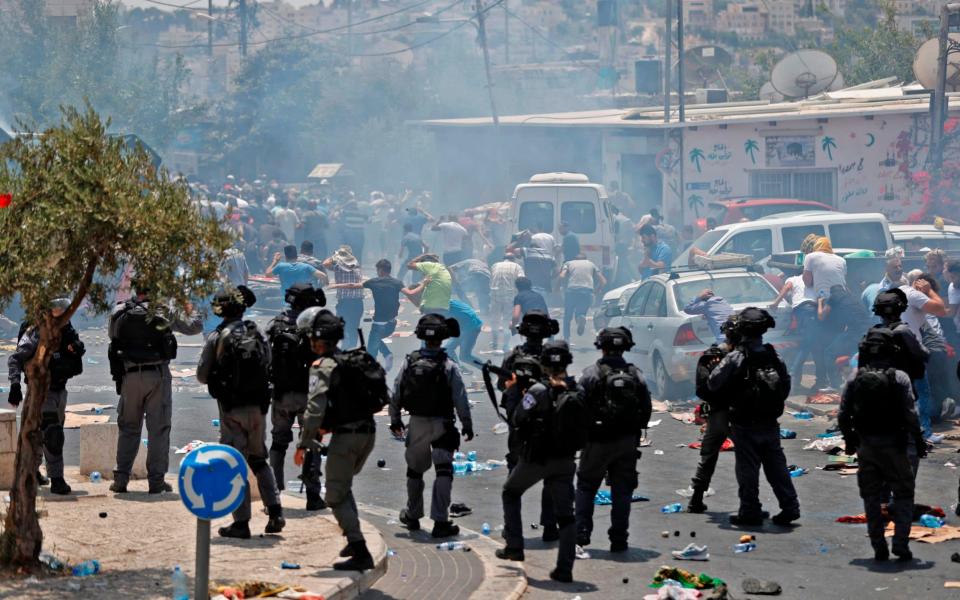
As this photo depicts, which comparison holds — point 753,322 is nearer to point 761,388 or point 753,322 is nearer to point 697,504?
point 761,388

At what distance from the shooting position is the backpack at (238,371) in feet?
32.5

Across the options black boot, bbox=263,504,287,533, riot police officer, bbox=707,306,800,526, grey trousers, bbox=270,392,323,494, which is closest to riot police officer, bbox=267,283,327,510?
grey trousers, bbox=270,392,323,494

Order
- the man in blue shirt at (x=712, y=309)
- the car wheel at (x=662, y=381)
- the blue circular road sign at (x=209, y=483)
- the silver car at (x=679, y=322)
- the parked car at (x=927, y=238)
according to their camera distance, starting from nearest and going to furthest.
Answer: the blue circular road sign at (x=209, y=483)
the man in blue shirt at (x=712, y=309)
the silver car at (x=679, y=322)
the car wheel at (x=662, y=381)
the parked car at (x=927, y=238)

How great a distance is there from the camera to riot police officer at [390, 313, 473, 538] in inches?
405

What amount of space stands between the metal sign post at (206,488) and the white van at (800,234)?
1600cm

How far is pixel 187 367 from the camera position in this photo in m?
21.1

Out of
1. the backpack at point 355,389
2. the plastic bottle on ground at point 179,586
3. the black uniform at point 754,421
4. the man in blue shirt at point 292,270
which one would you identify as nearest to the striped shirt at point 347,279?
the man in blue shirt at point 292,270

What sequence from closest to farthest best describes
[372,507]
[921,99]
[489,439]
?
[372,507] → [489,439] → [921,99]

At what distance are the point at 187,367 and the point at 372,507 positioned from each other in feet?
32.8

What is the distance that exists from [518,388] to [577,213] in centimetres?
1772

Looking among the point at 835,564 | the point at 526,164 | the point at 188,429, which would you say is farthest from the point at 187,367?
the point at 526,164

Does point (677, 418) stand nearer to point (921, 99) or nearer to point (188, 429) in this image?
point (188, 429)

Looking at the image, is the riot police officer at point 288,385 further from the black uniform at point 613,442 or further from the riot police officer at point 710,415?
the riot police officer at point 710,415

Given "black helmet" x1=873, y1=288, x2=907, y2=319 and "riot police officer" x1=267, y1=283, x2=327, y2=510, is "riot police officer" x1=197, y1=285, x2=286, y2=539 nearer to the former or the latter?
"riot police officer" x1=267, y1=283, x2=327, y2=510
